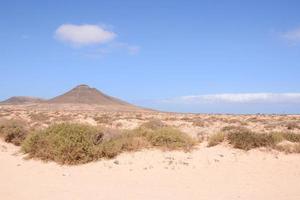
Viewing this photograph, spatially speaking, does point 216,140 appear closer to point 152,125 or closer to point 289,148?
point 289,148

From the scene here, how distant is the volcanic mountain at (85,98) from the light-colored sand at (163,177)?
331ft

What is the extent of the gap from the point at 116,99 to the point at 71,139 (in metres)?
115

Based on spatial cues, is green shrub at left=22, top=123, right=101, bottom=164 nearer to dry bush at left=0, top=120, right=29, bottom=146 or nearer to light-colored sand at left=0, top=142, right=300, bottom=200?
light-colored sand at left=0, top=142, right=300, bottom=200

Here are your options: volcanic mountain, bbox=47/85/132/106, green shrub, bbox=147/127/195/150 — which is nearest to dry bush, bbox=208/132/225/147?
green shrub, bbox=147/127/195/150

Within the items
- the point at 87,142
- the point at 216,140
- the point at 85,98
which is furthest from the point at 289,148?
the point at 85,98

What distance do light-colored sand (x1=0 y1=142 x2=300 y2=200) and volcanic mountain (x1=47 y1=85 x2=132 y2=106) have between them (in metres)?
101

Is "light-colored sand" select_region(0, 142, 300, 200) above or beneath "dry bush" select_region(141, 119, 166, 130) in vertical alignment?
beneath

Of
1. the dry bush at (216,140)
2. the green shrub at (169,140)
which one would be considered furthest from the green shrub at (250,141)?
the green shrub at (169,140)

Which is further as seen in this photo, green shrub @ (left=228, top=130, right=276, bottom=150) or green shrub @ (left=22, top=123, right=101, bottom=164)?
green shrub @ (left=228, top=130, right=276, bottom=150)

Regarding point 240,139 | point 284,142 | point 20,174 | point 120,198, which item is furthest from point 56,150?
point 284,142

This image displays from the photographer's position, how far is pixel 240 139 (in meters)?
15.4

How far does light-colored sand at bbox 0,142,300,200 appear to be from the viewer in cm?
968

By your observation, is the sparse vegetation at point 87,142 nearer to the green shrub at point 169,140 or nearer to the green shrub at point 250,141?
the green shrub at point 169,140

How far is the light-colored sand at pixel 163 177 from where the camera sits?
9.68 m
